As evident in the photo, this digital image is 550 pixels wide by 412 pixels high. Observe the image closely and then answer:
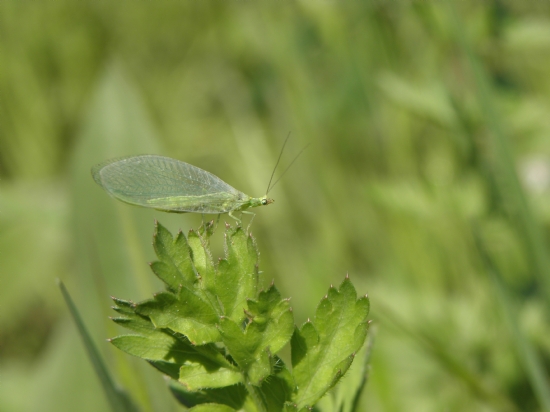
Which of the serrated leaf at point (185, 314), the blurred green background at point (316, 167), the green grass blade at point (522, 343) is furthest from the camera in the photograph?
the blurred green background at point (316, 167)

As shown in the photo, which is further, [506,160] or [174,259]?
[506,160]

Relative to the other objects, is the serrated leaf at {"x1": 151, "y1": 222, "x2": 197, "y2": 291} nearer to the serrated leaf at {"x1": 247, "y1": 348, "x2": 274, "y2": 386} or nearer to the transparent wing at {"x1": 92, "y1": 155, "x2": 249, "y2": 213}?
the serrated leaf at {"x1": 247, "y1": 348, "x2": 274, "y2": 386}

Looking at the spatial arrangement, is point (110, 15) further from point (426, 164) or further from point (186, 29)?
point (426, 164)

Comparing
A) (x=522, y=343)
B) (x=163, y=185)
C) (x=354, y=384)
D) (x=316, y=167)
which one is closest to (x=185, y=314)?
(x=354, y=384)

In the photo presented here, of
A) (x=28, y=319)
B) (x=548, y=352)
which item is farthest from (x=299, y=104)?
(x=28, y=319)

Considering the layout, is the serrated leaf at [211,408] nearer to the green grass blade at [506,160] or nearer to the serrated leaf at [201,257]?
the serrated leaf at [201,257]

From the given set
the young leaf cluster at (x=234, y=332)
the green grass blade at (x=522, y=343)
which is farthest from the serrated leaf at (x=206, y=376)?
the green grass blade at (x=522, y=343)

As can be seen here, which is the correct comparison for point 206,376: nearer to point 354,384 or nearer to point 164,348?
point 164,348
